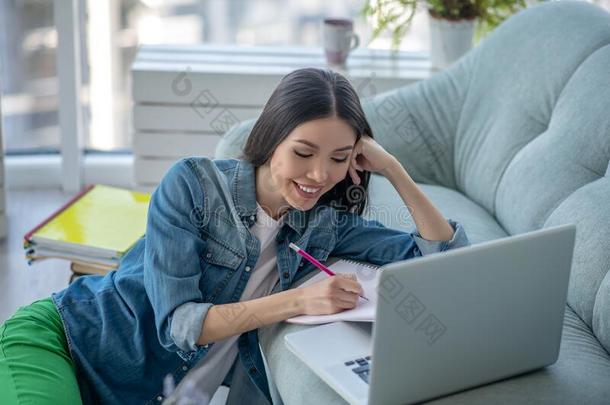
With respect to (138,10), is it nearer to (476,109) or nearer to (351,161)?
(476,109)

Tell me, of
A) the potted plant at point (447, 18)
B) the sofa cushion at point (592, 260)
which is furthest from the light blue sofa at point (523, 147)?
the potted plant at point (447, 18)

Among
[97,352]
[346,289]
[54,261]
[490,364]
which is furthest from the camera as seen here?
[54,261]

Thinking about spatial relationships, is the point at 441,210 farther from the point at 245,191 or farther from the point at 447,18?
the point at 447,18

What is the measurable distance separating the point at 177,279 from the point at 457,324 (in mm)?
460

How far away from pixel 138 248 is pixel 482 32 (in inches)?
67.0

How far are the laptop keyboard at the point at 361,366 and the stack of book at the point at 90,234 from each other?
3.02 feet

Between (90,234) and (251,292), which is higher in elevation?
(251,292)

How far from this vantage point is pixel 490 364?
50.6 inches

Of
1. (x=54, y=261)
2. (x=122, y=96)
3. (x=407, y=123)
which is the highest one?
(x=407, y=123)

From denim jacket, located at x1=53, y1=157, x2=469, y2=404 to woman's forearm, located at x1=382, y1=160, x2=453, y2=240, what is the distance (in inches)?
0.9

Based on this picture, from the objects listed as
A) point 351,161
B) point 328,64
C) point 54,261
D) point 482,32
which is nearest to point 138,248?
point 351,161

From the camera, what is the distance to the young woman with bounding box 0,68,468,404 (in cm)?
145

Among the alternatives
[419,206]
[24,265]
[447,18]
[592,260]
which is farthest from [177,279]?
[447,18]

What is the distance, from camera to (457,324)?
47.6 inches
